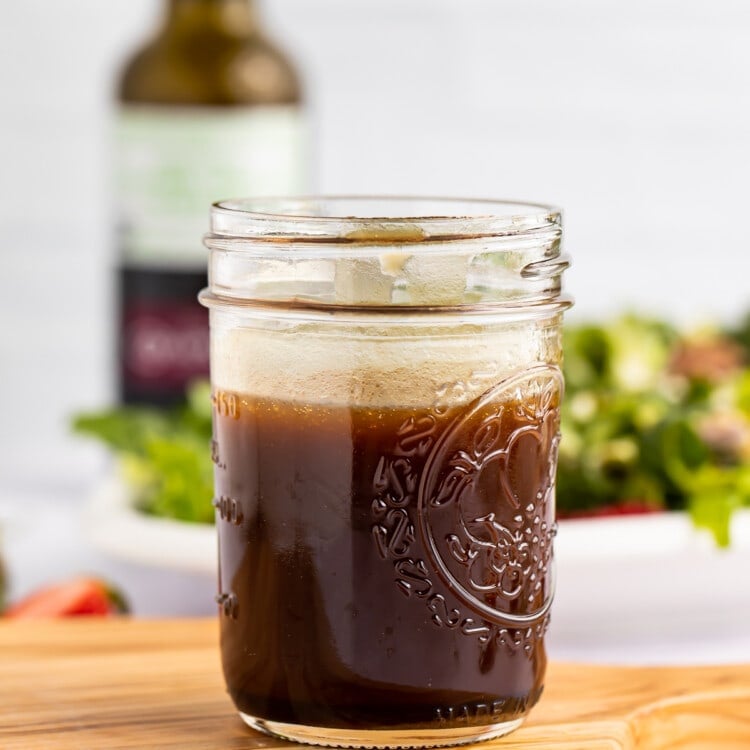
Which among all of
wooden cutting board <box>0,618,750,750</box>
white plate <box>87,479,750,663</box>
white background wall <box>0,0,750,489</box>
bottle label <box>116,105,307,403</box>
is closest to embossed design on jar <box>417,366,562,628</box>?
wooden cutting board <box>0,618,750,750</box>

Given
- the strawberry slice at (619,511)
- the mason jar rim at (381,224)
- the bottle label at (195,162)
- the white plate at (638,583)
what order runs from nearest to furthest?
1. the mason jar rim at (381,224)
2. the white plate at (638,583)
3. the strawberry slice at (619,511)
4. the bottle label at (195,162)

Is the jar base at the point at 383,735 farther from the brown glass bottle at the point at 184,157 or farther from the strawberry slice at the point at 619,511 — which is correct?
the brown glass bottle at the point at 184,157

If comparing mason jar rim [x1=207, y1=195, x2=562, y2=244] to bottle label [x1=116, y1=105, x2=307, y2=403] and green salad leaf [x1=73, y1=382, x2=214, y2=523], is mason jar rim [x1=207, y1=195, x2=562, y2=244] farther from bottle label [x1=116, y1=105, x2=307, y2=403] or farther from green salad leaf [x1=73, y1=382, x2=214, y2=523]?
bottle label [x1=116, y1=105, x2=307, y2=403]

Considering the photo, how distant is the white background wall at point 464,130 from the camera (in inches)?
111

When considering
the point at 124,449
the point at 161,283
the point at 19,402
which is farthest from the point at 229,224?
the point at 19,402

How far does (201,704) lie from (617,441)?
2.70ft

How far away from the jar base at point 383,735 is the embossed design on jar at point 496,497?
73mm

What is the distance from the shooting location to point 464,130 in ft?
9.38

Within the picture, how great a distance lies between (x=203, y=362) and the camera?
2174 millimetres

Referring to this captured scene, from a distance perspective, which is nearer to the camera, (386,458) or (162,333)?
(386,458)

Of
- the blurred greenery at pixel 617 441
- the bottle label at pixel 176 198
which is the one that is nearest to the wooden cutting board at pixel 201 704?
the blurred greenery at pixel 617 441

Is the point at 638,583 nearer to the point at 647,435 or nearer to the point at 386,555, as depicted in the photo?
the point at 647,435

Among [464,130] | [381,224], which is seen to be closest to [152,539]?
[381,224]

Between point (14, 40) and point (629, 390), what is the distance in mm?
1589
